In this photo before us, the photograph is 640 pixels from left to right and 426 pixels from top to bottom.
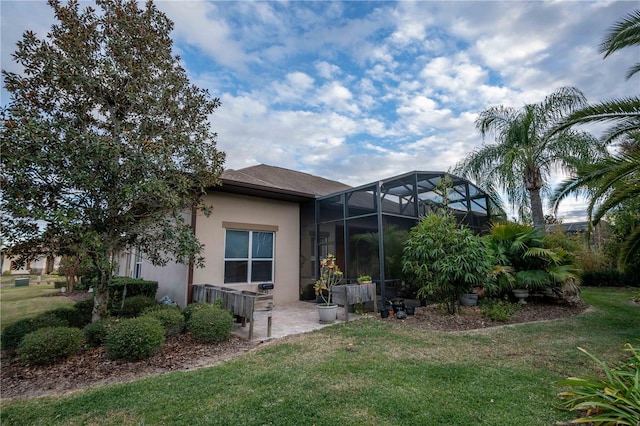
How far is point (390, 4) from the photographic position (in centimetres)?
771

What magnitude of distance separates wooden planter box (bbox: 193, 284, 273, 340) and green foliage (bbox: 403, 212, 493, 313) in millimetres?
3834

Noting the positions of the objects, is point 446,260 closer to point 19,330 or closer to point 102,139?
point 102,139

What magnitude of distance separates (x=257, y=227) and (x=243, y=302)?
3.63m

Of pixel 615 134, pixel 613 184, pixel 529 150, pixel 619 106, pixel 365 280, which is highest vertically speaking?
pixel 529 150

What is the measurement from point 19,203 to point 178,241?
8.20 feet

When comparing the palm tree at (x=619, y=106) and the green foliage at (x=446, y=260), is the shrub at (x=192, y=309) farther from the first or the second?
the palm tree at (x=619, y=106)

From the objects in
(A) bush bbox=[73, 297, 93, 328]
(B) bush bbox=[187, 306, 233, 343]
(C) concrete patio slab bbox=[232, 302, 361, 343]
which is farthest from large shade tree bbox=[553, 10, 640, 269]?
(A) bush bbox=[73, 297, 93, 328]

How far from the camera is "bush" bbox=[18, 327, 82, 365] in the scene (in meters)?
4.30

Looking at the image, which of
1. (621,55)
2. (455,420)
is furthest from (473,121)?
(455,420)

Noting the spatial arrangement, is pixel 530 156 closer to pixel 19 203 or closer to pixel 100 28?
pixel 100 28

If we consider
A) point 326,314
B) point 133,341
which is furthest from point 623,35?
point 133,341

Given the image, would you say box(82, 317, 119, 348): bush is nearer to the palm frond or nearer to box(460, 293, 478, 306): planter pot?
box(460, 293, 478, 306): planter pot

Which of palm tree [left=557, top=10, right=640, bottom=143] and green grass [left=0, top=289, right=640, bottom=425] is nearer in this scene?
green grass [left=0, top=289, right=640, bottom=425]

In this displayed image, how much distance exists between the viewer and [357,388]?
138 inches
